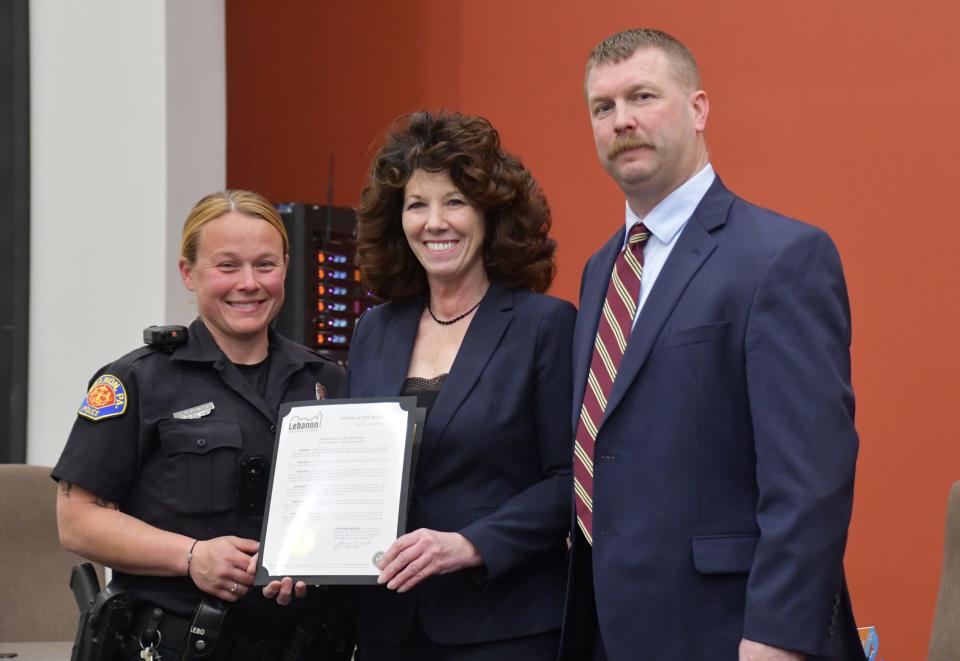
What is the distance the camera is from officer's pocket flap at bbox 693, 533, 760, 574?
179cm

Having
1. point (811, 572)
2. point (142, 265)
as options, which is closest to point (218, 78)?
point (142, 265)

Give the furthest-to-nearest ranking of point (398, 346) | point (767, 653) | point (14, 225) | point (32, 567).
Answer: point (14, 225) → point (32, 567) → point (398, 346) → point (767, 653)

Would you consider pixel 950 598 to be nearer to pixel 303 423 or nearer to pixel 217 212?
pixel 303 423

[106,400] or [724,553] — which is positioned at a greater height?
[106,400]

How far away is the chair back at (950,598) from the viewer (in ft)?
9.57

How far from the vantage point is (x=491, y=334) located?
2.23 metres

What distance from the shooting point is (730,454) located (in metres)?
1.82

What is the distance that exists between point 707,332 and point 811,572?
0.37m

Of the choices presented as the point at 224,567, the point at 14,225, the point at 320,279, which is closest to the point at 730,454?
the point at 224,567

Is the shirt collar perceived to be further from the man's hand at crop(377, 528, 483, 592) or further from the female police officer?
the female police officer

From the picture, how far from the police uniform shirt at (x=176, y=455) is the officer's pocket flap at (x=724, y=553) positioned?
866 millimetres

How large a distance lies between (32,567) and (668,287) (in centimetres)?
236

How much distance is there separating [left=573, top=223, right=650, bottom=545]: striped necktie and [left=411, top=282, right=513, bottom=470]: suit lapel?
0.25 meters

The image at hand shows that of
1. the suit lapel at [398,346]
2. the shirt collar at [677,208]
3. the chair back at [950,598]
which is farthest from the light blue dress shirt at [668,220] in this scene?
the chair back at [950,598]
